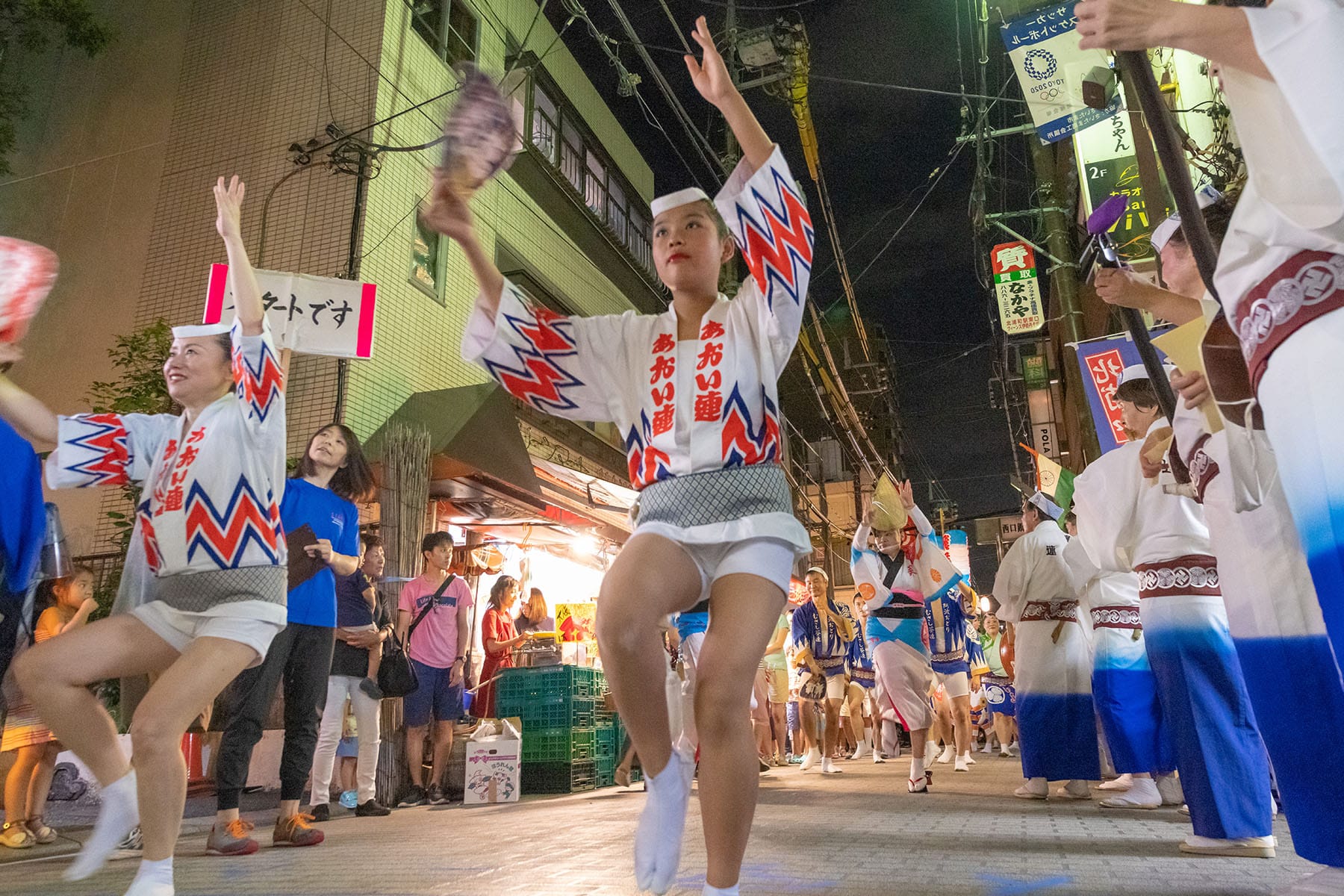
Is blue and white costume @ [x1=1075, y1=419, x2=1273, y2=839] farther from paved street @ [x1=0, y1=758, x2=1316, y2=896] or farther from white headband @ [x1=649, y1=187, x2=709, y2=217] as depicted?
white headband @ [x1=649, y1=187, x2=709, y2=217]

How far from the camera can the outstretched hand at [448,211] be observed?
2.50 m

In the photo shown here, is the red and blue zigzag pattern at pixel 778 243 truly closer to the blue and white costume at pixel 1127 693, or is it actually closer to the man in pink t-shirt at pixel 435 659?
the blue and white costume at pixel 1127 693

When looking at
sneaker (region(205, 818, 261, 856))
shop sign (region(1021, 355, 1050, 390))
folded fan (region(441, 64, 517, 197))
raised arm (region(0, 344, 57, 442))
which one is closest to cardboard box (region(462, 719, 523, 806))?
sneaker (region(205, 818, 261, 856))

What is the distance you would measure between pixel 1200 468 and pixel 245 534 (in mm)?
3252

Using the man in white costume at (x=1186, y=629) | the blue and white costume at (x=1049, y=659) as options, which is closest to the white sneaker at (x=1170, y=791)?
the blue and white costume at (x=1049, y=659)

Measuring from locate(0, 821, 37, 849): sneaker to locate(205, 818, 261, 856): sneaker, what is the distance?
1592 mm

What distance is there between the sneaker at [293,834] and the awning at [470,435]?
5.35m

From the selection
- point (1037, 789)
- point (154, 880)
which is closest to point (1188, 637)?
point (1037, 789)

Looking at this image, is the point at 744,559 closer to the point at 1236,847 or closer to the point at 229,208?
the point at 229,208

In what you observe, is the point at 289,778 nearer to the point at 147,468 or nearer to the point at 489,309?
the point at 147,468

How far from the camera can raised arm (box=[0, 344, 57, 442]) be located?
3.01 m

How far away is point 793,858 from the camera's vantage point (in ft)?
11.7

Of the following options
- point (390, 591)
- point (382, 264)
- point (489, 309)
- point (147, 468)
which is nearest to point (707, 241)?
point (489, 309)

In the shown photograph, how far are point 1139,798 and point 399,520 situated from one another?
6.53 m
